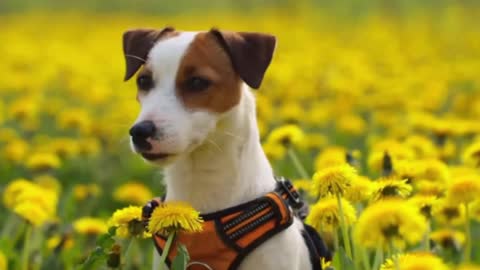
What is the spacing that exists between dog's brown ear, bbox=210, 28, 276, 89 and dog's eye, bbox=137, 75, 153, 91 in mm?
253

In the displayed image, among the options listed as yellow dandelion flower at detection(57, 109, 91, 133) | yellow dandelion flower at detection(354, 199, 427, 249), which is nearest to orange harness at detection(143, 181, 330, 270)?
yellow dandelion flower at detection(354, 199, 427, 249)

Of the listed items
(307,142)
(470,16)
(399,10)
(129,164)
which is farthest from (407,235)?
(399,10)

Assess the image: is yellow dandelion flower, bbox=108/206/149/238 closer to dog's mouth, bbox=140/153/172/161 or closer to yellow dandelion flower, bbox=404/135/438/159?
dog's mouth, bbox=140/153/172/161

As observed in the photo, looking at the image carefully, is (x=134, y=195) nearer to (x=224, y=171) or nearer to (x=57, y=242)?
(x=57, y=242)

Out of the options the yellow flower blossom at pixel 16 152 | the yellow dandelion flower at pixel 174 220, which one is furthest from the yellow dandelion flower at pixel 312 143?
the yellow dandelion flower at pixel 174 220

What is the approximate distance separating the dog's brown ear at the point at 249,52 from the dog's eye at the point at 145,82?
25 centimetres

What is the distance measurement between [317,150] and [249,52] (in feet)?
10.7

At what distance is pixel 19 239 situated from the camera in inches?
192

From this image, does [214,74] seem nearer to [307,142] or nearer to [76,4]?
[307,142]

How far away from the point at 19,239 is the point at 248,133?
215cm

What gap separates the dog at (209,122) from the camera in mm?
2891

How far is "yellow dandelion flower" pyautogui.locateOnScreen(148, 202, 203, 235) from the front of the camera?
2.63 metres

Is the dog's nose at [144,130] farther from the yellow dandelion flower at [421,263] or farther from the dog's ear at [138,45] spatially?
the yellow dandelion flower at [421,263]

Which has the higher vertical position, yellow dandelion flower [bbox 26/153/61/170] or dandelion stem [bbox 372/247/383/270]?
dandelion stem [bbox 372/247/383/270]
